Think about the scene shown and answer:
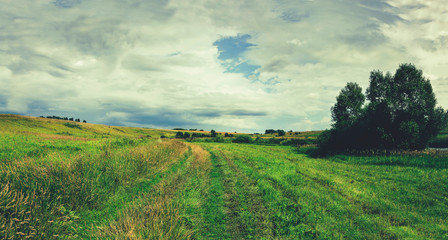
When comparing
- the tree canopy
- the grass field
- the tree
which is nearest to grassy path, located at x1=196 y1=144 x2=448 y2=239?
the grass field

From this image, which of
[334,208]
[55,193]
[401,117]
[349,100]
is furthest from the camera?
[349,100]

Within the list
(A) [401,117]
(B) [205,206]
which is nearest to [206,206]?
(B) [205,206]

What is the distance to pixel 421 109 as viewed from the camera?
2802cm

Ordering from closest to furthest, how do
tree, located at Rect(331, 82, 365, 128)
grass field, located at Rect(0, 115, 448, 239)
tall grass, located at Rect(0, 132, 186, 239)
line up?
1. tall grass, located at Rect(0, 132, 186, 239)
2. grass field, located at Rect(0, 115, 448, 239)
3. tree, located at Rect(331, 82, 365, 128)

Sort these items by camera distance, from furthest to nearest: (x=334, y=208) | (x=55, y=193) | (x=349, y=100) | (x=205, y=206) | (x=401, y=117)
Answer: (x=349, y=100), (x=401, y=117), (x=205, y=206), (x=334, y=208), (x=55, y=193)

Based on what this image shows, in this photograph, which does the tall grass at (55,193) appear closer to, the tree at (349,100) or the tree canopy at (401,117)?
the tree canopy at (401,117)

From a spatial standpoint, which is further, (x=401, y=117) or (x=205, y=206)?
(x=401, y=117)

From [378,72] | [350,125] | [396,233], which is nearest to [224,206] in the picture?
[396,233]

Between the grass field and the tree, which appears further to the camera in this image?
the tree

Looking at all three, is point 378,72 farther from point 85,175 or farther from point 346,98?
point 85,175

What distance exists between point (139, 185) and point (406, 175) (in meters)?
16.8

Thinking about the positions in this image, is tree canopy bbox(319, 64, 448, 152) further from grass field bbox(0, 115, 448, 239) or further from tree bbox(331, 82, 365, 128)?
tree bbox(331, 82, 365, 128)

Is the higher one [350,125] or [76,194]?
[350,125]

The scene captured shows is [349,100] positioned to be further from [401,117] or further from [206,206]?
[206,206]
